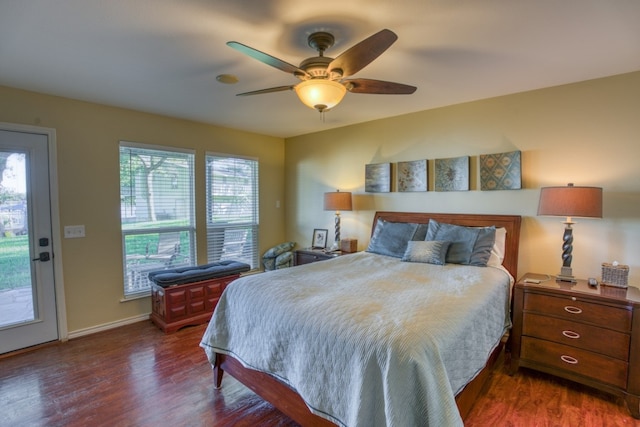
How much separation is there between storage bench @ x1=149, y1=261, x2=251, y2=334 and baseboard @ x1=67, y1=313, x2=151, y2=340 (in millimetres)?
157

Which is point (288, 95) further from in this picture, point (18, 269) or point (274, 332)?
point (18, 269)

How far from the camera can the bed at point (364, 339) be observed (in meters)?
1.30

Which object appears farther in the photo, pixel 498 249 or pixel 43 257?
pixel 43 257

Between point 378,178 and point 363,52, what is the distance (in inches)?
95.4

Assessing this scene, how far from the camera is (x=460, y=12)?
1.71m

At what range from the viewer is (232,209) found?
4574 millimetres

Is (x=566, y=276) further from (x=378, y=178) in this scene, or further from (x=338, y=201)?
(x=338, y=201)

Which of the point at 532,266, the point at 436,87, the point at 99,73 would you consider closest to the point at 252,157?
the point at 99,73

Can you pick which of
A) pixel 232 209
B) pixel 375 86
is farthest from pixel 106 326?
pixel 375 86

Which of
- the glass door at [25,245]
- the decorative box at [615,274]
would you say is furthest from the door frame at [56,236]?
the decorative box at [615,274]

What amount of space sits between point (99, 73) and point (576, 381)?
14.5ft

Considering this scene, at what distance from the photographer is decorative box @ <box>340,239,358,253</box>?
4066mm

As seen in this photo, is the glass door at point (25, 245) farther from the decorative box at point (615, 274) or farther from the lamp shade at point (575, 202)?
the decorative box at point (615, 274)

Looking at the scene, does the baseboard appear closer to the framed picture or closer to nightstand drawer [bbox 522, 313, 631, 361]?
the framed picture
